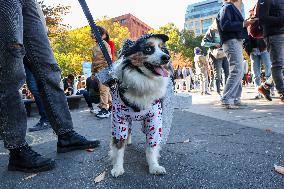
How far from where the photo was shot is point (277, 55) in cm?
581

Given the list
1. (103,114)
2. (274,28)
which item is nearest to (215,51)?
(274,28)

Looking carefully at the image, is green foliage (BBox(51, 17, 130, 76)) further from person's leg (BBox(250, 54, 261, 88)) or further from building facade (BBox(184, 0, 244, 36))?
building facade (BBox(184, 0, 244, 36))

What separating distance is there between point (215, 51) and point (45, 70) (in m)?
6.00

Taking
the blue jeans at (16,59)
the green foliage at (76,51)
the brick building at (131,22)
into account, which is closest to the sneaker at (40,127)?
the blue jeans at (16,59)

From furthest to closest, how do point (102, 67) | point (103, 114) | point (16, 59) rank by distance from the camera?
point (102, 67)
point (103, 114)
point (16, 59)

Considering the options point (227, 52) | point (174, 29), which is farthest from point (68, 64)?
point (227, 52)

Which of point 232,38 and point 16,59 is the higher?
point 232,38

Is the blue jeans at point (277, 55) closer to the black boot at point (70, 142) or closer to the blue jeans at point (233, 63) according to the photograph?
the blue jeans at point (233, 63)

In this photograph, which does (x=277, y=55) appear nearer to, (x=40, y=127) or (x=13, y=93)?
(x=40, y=127)

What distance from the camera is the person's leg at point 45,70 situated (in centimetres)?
288

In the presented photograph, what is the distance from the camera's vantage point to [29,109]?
8.34 metres

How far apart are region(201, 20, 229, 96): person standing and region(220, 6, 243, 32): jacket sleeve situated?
84 cm

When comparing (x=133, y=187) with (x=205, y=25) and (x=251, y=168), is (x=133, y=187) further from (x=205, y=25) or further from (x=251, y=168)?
(x=205, y=25)

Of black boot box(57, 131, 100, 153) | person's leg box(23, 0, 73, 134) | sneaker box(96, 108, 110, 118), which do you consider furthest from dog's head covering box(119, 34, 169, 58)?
sneaker box(96, 108, 110, 118)
